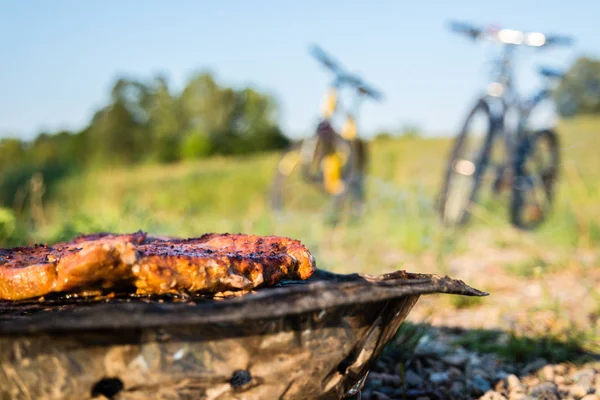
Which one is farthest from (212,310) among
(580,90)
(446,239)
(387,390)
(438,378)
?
(580,90)

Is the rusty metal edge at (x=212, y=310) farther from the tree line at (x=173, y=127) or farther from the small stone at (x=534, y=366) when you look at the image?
the tree line at (x=173, y=127)

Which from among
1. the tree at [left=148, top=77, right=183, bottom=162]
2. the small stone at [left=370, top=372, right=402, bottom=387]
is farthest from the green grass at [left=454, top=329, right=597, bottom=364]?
the tree at [left=148, top=77, right=183, bottom=162]

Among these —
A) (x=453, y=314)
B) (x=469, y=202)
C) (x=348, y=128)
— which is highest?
(x=348, y=128)

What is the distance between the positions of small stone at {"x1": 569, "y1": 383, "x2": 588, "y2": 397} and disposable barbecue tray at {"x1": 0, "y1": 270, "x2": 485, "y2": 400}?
1276 mm

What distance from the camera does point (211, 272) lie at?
1550 mm

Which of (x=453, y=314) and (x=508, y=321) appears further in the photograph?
(x=453, y=314)

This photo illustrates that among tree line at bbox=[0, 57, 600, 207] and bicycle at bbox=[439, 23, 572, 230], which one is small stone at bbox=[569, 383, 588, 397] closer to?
bicycle at bbox=[439, 23, 572, 230]

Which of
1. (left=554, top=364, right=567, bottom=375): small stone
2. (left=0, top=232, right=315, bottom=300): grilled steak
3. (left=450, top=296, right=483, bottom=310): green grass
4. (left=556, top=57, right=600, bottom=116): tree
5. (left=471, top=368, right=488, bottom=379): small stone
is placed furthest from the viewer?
(left=556, top=57, right=600, bottom=116): tree

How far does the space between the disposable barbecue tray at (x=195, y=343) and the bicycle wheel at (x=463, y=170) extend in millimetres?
5631

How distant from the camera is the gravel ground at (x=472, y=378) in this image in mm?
2445

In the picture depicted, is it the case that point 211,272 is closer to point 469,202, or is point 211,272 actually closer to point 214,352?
point 214,352

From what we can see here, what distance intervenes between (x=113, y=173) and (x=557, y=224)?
1378cm

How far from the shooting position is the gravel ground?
245 cm

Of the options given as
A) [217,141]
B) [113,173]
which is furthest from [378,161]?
[217,141]
